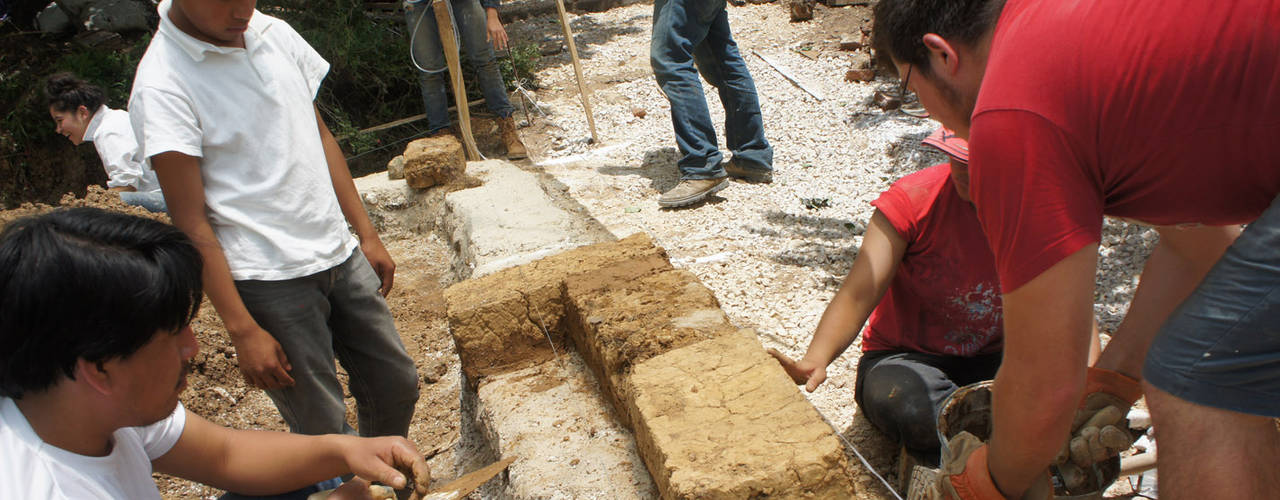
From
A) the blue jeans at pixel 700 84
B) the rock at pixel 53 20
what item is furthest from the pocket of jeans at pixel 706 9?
the rock at pixel 53 20

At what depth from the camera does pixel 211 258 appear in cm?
199

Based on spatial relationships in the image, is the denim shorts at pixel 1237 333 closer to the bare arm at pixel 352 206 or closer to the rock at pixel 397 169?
the bare arm at pixel 352 206

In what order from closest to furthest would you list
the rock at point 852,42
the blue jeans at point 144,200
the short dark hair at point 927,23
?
the short dark hair at point 927,23, the blue jeans at point 144,200, the rock at point 852,42

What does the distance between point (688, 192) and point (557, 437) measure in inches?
100

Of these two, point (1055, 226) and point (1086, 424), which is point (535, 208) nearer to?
point (1086, 424)

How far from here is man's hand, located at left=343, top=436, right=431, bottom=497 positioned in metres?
1.65

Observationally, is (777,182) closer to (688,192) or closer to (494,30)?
(688,192)

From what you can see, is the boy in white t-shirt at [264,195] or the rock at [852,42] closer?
the boy in white t-shirt at [264,195]

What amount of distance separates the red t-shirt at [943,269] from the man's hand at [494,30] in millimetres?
4015

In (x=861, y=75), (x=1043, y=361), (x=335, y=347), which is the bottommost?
(x=861, y=75)

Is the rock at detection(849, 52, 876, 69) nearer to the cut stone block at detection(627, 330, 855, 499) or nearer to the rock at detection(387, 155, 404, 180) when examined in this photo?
the rock at detection(387, 155, 404, 180)

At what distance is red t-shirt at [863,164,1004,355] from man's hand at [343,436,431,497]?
1342mm

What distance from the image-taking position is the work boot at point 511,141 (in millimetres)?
5934

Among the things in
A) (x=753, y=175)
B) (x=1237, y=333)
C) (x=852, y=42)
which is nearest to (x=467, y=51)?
(x=753, y=175)
